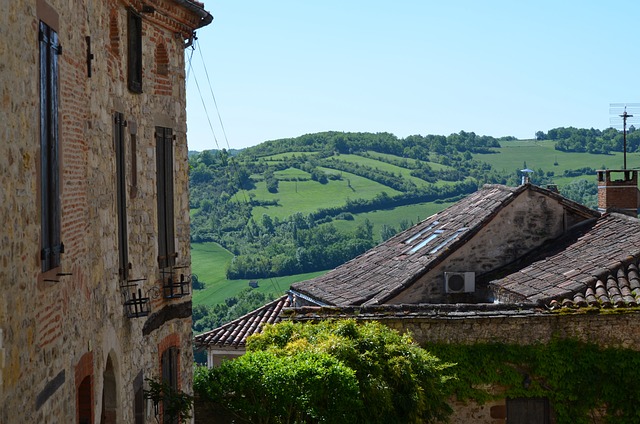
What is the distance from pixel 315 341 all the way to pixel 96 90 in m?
6.60

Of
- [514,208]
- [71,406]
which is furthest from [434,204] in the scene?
[71,406]

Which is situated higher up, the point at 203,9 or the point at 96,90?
the point at 203,9

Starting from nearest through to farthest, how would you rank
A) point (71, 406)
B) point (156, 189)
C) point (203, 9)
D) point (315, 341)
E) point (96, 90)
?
point (71, 406) < point (96, 90) < point (156, 189) < point (203, 9) < point (315, 341)

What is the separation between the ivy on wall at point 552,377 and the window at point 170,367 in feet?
19.0

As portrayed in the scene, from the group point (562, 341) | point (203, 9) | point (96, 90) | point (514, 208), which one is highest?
point (203, 9)

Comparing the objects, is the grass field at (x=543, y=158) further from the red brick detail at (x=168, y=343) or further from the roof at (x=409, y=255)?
the red brick detail at (x=168, y=343)

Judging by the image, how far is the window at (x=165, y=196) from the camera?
576 inches

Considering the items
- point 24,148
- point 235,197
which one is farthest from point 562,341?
point 235,197

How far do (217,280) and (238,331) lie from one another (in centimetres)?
5286

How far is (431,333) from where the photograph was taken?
1955 centimetres

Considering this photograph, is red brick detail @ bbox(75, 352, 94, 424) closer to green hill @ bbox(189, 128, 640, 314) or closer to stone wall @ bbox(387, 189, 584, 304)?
stone wall @ bbox(387, 189, 584, 304)

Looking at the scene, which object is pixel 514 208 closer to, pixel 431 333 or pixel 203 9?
pixel 431 333

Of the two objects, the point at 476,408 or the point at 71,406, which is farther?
the point at 476,408

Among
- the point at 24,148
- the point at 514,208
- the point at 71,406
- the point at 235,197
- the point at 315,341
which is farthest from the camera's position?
the point at 235,197
